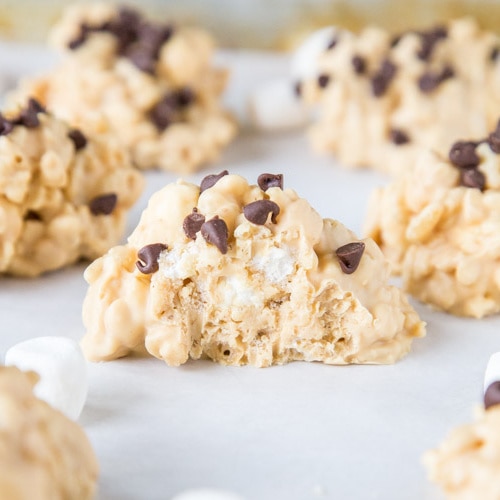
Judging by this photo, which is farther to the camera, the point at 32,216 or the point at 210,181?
the point at 32,216

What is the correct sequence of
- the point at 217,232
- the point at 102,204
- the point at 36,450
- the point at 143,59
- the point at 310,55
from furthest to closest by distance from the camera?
the point at 310,55 < the point at 143,59 < the point at 102,204 < the point at 217,232 < the point at 36,450

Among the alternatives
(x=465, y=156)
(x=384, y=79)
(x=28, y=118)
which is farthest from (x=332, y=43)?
(x=28, y=118)

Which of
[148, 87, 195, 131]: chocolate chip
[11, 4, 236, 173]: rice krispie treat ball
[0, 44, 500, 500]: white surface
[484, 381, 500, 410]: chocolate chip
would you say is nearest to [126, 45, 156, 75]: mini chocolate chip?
[11, 4, 236, 173]: rice krispie treat ball

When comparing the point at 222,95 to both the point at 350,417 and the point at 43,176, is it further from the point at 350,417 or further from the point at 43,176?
the point at 350,417

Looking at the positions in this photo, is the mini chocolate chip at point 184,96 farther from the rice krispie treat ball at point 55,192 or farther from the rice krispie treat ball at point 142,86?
the rice krispie treat ball at point 55,192

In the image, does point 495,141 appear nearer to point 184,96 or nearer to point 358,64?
point 358,64
